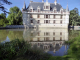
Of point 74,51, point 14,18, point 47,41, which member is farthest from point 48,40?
point 14,18

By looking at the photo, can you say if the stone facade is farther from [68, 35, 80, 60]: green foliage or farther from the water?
[68, 35, 80, 60]: green foliage

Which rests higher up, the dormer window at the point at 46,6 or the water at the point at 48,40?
the dormer window at the point at 46,6

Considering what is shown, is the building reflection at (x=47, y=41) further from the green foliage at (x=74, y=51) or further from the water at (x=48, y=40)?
the green foliage at (x=74, y=51)

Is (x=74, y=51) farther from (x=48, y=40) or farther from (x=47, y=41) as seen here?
(x=48, y=40)

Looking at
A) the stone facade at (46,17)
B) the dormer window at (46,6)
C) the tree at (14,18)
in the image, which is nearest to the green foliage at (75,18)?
the stone facade at (46,17)

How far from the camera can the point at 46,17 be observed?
2448 centimetres

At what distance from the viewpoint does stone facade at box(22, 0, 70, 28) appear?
23.9 meters

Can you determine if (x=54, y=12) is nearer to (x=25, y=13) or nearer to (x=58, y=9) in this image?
(x=58, y=9)

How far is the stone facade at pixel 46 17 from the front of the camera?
23859mm

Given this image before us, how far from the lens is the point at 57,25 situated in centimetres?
2431

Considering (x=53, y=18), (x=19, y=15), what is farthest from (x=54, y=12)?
(x=19, y=15)

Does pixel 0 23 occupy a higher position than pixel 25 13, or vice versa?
pixel 25 13

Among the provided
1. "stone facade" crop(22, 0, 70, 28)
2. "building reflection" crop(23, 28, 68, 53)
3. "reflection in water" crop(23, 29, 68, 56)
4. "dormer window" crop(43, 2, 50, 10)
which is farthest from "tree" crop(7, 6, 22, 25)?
"reflection in water" crop(23, 29, 68, 56)

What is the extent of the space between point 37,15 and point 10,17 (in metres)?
12.2
